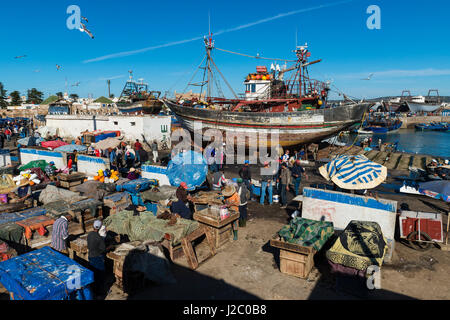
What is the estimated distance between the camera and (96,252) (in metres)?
5.89

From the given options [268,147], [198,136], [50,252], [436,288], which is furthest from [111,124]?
[436,288]

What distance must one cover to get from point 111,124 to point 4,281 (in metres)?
21.4

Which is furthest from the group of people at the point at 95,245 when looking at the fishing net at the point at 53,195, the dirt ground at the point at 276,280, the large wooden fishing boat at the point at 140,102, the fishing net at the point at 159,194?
the large wooden fishing boat at the point at 140,102

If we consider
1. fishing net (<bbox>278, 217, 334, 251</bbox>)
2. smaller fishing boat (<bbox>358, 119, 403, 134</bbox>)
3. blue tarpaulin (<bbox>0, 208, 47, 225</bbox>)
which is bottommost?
fishing net (<bbox>278, 217, 334, 251</bbox>)

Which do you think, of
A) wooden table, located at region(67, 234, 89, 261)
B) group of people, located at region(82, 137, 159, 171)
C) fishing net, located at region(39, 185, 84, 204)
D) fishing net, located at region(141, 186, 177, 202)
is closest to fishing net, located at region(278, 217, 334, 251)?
fishing net, located at region(141, 186, 177, 202)

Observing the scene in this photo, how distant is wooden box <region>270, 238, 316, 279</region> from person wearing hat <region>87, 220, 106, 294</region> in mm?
3885

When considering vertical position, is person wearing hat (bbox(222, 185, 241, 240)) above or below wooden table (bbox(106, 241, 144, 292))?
above

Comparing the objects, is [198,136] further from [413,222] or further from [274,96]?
[413,222]

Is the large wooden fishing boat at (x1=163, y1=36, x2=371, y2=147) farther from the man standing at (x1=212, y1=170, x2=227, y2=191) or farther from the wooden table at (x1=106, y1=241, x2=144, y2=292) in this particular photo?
the wooden table at (x1=106, y1=241, x2=144, y2=292)

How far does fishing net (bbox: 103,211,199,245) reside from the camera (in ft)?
22.3

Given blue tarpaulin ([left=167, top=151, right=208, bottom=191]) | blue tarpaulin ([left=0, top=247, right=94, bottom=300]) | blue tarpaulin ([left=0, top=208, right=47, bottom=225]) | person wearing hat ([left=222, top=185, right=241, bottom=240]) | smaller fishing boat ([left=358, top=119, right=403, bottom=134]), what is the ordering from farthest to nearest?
smaller fishing boat ([left=358, top=119, right=403, bottom=134])
blue tarpaulin ([left=167, top=151, right=208, bottom=191])
person wearing hat ([left=222, top=185, right=241, bottom=240])
blue tarpaulin ([left=0, top=208, right=47, bottom=225])
blue tarpaulin ([left=0, top=247, right=94, bottom=300])

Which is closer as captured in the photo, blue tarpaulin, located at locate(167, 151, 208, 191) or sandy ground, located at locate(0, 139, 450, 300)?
sandy ground, located at locate(0, 139, 450, 300)

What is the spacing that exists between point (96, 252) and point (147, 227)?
4.77ft

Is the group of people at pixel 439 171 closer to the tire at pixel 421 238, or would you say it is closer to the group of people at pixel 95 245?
the tire at pixel 421 238
